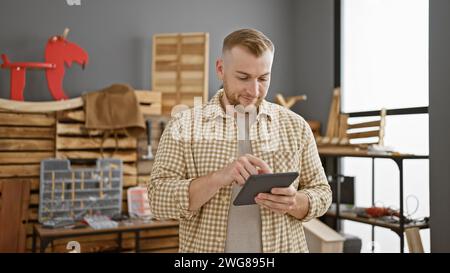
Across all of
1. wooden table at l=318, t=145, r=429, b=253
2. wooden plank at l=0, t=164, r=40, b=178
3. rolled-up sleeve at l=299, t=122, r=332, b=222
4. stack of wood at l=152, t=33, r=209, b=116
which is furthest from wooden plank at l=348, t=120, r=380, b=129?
wooden plank at l=0, t=164, r=40, b=178

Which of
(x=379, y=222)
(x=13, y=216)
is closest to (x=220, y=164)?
(x=379, y=222)

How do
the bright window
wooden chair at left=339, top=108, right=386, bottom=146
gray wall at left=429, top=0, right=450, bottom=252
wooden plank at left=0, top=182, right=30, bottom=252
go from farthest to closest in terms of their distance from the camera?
wooden chair at left=339, top=108, right=386, bottom=146 < wooden plank at left=0, top=182, right=30, bottom=252 < the bright window < gray wall at left=429, top=0, right=450, bottom=252

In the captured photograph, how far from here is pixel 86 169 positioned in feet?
6.82

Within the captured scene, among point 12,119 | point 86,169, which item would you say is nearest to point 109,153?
point 86,169

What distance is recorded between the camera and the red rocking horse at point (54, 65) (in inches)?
79.0

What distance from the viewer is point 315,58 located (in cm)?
210

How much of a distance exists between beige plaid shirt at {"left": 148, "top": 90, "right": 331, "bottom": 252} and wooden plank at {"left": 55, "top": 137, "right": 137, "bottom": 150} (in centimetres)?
149

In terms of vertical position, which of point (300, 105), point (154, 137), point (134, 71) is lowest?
point (154, 137)

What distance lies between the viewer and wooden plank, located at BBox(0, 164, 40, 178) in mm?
1995

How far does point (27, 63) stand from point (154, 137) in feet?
2.37

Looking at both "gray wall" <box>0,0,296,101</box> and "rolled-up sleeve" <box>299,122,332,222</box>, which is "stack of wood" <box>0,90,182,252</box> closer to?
"gray wall" <box>0,0,296,101</box>

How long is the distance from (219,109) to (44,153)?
5.18 ft

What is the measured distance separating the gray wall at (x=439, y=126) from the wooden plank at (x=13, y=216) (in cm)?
176
